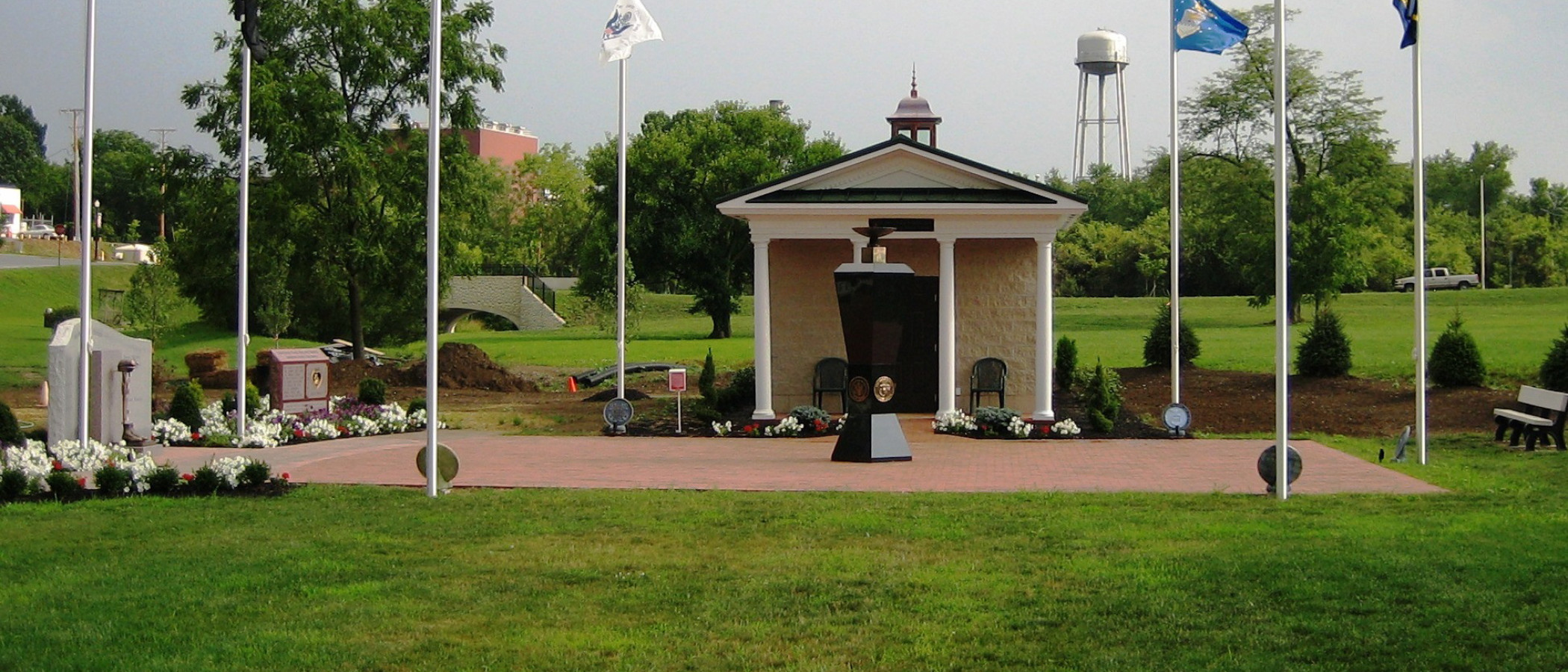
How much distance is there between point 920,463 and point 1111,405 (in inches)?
242

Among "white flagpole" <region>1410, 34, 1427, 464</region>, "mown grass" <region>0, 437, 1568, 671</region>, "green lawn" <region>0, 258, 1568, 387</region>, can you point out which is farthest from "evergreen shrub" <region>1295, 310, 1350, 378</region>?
"mown grass" <region>0, 437, 1568, 671</region>

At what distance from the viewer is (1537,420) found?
742 inches

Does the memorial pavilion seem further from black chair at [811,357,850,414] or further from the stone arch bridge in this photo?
the stone arch bridge

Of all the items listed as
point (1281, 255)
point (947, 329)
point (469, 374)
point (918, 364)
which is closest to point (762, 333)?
point (947, 329)

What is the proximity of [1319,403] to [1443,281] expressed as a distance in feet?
154

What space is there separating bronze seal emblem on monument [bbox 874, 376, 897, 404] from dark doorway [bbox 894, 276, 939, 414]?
631 cm

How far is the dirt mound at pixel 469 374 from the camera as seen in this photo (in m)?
32.6

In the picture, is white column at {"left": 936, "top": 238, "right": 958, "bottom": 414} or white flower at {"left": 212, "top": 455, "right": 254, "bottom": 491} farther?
white column at {"left": 936, "top": 238, "right": 958, "bottom": 414}

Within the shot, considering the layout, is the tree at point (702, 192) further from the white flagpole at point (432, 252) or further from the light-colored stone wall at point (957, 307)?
the white flagpole at point (432, 252)

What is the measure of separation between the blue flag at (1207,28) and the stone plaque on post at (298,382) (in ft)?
48.2

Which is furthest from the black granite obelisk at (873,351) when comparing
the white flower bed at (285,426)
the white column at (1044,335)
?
the white flower bed at (285,426)

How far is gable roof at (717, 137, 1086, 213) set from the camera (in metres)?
22.5

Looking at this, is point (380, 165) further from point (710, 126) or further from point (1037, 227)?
point (710, 126)

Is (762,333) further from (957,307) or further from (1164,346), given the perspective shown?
(1164,346)
